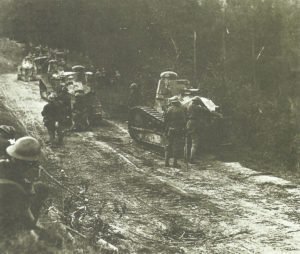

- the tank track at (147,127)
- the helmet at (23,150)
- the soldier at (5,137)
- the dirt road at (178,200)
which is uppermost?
the helmet at (23,150)

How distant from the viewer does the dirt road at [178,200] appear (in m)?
9.17

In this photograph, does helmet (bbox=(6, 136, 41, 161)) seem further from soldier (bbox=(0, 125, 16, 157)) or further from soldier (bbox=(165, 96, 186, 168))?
soldier (bbox=(165, 96, 186, 168))

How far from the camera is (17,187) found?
6688 mm

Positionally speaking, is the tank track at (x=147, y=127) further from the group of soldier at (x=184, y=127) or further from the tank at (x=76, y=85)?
the tank at (x=76, y=85)

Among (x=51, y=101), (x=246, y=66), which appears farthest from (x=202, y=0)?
(x=51, y=101)

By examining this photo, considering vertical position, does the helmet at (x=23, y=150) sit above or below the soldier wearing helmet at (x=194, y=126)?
above

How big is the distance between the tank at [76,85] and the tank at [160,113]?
2110 millimetres

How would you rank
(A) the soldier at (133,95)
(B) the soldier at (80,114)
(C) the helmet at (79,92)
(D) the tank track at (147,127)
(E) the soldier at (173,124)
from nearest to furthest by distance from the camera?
1. (E) the soldier at (173,124)
2. (D) the tank track at (147,127)
3. (B) the soldier at (80,114)
4. (C) the helmet at (79,92)
5. (A) the soldier at (133,95)

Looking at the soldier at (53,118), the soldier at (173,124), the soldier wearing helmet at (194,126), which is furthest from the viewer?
the soldier at (53,118)

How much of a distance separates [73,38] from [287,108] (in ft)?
42.1

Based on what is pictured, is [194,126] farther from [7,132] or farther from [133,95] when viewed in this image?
[7,132]

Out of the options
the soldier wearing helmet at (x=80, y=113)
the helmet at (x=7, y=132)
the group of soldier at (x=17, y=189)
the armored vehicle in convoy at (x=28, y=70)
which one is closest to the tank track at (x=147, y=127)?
the soldier wearing helmet at (x=80, y=113)

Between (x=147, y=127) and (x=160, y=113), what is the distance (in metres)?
0.64

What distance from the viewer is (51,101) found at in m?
16.3
